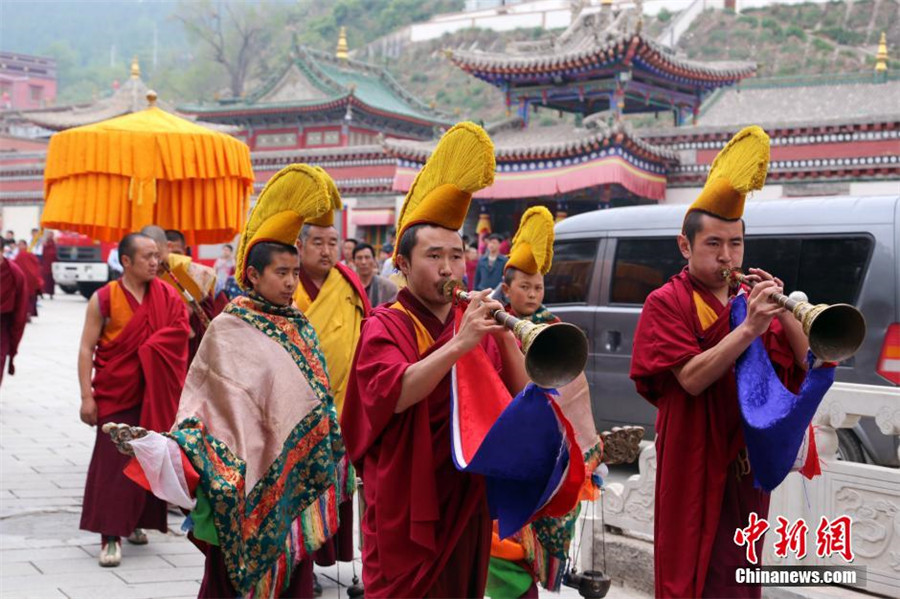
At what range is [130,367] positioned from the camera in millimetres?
5359

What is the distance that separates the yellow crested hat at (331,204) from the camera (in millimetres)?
4016

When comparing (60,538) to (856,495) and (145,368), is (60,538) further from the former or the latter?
(856,495)

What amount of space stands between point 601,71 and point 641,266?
13.3 meters

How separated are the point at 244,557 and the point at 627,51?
16460 millimetres

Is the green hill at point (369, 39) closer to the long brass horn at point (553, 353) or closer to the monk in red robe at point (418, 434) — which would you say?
the monk in red robe at point (418, 434)

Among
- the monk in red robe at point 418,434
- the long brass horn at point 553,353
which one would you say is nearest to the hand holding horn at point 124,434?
the monk in red robe at point 418,434

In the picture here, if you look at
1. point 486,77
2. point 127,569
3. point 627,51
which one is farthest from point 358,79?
point 127,569

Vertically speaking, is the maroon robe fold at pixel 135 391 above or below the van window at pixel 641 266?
below

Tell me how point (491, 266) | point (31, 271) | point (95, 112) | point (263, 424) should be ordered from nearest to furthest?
point (263, 424) < point (491, 266) < point (31, 271) < point (95, 112)

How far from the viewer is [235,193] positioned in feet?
21.4

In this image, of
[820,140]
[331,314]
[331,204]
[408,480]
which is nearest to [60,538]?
[331,314]

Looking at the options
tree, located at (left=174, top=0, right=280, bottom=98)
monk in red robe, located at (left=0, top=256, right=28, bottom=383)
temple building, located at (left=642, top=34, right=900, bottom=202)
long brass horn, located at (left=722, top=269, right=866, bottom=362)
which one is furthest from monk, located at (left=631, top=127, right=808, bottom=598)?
tree, located at (left=174, top=0, right=280, bottom=98)

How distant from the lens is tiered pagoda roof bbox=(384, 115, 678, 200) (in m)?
17.9

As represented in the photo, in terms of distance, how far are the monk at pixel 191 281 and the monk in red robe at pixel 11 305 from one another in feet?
8.54
